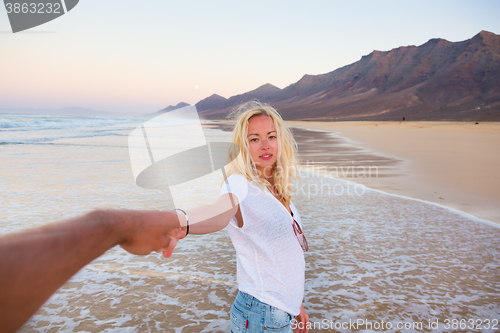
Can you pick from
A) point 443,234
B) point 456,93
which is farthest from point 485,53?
point 443,234

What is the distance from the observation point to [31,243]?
0.51 metres

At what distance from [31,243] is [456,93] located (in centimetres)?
13953

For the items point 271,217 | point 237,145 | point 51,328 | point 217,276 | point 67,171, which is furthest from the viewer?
point 67,171

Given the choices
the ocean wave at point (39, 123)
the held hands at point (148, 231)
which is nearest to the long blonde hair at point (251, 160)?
the held hands at point (148, 231)

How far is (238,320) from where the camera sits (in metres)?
1.86

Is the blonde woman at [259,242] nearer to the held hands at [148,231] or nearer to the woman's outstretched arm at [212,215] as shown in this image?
the woman's outstretched arm at [212,215]

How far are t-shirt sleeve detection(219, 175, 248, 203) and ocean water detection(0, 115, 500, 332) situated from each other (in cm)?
147

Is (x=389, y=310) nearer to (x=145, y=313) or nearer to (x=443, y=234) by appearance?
(x=145, y=313)

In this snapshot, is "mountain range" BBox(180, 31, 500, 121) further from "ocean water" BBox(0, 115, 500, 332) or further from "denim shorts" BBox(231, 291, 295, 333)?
"denim shorts" BBox(231, 291, 295, 333)

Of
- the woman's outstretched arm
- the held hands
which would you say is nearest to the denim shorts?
the woman's outstretched arm

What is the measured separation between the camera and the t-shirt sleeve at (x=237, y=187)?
160 centimetres

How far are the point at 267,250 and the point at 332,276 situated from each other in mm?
2289

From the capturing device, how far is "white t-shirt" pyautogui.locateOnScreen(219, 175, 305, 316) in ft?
5.55

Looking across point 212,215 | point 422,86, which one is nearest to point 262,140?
point 212,215
